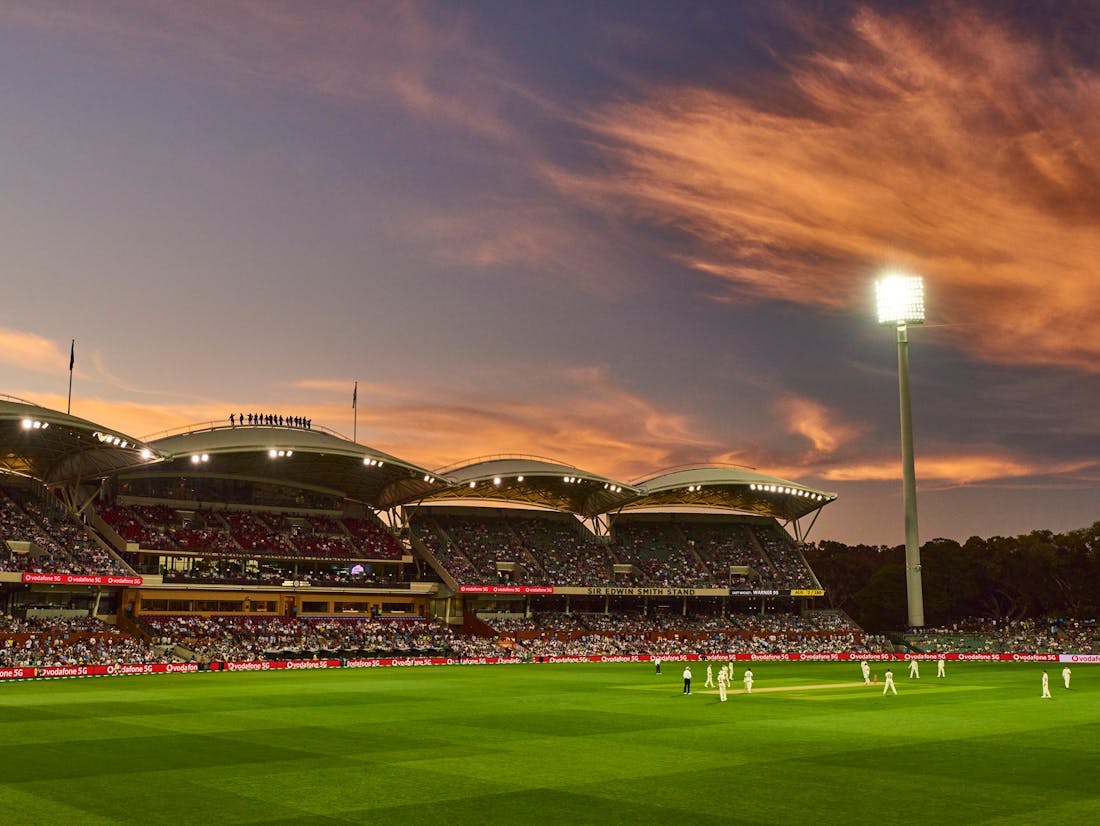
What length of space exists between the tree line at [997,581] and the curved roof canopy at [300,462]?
63486 mm

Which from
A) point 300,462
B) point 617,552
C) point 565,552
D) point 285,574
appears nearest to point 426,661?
point 285,574

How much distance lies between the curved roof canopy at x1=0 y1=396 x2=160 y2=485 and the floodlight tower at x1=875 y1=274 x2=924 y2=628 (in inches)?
2418

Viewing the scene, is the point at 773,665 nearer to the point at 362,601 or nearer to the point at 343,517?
the point at 362,601

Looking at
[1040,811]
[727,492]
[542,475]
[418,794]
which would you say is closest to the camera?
[1040,811]

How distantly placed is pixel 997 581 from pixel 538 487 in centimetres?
6464

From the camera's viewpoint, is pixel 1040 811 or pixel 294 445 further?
pixel 294 445

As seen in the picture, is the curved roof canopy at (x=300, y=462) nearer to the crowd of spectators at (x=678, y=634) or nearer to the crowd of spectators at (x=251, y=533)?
the crowd of spectators at (x=251, y=533)

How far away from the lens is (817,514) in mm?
109500

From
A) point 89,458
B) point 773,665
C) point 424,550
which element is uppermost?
point 89,458

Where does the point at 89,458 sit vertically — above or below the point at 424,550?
above

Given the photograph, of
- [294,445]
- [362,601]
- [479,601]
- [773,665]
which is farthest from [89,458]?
[773,665]

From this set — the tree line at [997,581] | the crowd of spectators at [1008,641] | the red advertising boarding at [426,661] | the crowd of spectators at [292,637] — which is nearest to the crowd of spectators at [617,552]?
the crowd of spectators at [292,637]

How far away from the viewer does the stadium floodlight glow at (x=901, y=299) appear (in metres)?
96.0

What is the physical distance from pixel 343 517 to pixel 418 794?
7663 centimetres
